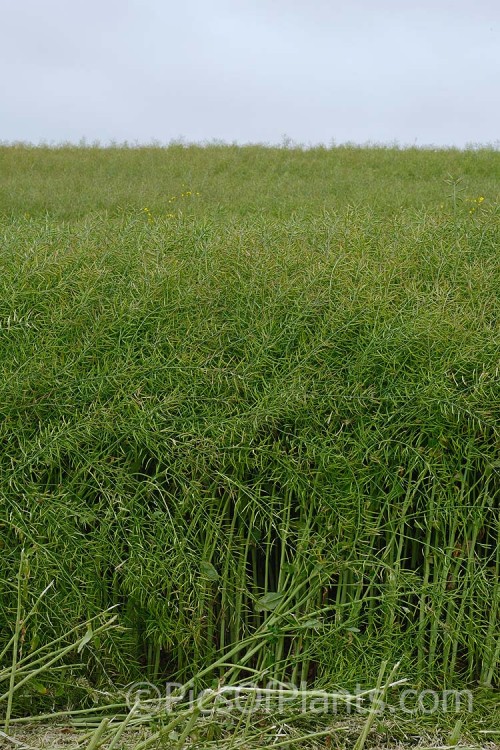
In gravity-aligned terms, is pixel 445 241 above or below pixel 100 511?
above

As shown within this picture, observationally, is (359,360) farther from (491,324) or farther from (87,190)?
(87,190)

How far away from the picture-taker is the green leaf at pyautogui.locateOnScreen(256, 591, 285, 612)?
2.69 meters

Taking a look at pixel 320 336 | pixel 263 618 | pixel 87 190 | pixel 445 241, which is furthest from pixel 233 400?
pixel 87 190

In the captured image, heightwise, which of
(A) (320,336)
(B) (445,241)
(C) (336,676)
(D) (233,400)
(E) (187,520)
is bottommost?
(C) (336,676)

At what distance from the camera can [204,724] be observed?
87.7 inches

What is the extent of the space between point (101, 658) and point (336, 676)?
29.4 inches

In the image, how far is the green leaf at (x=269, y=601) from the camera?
8.81 ft

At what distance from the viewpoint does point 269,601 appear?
271 centimetres

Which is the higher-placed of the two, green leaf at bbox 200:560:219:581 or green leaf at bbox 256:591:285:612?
green leaf at bbox 200:560:219:581

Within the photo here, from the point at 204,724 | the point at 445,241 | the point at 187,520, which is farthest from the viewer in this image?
the point at 445,241

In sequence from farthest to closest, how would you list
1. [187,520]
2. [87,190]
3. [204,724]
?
1. [87,190]
2. [187,520]
3. [204,724]

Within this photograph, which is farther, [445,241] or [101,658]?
[445,241]

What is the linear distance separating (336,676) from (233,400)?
94 centimetres

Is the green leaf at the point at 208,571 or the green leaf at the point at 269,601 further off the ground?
the green leaf at the point at 208,571
